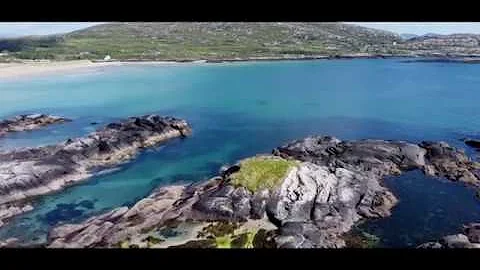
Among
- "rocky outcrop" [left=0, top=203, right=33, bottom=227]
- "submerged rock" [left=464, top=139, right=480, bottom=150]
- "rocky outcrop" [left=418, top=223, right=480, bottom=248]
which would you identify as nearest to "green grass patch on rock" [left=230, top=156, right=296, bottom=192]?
"rocky outcrop" [left=418, top=223, right=480, bottom=248]

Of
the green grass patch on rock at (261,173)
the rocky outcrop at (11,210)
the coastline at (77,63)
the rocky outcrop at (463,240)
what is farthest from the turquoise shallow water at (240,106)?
the rocky outcrop at (463,240)

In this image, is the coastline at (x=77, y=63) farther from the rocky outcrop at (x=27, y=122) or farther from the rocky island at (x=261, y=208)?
the rocky island at (x=261, y=208)

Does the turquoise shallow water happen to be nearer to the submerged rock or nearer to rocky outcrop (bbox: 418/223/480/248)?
the submerged rock

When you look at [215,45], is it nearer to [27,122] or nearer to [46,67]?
[46,67]
